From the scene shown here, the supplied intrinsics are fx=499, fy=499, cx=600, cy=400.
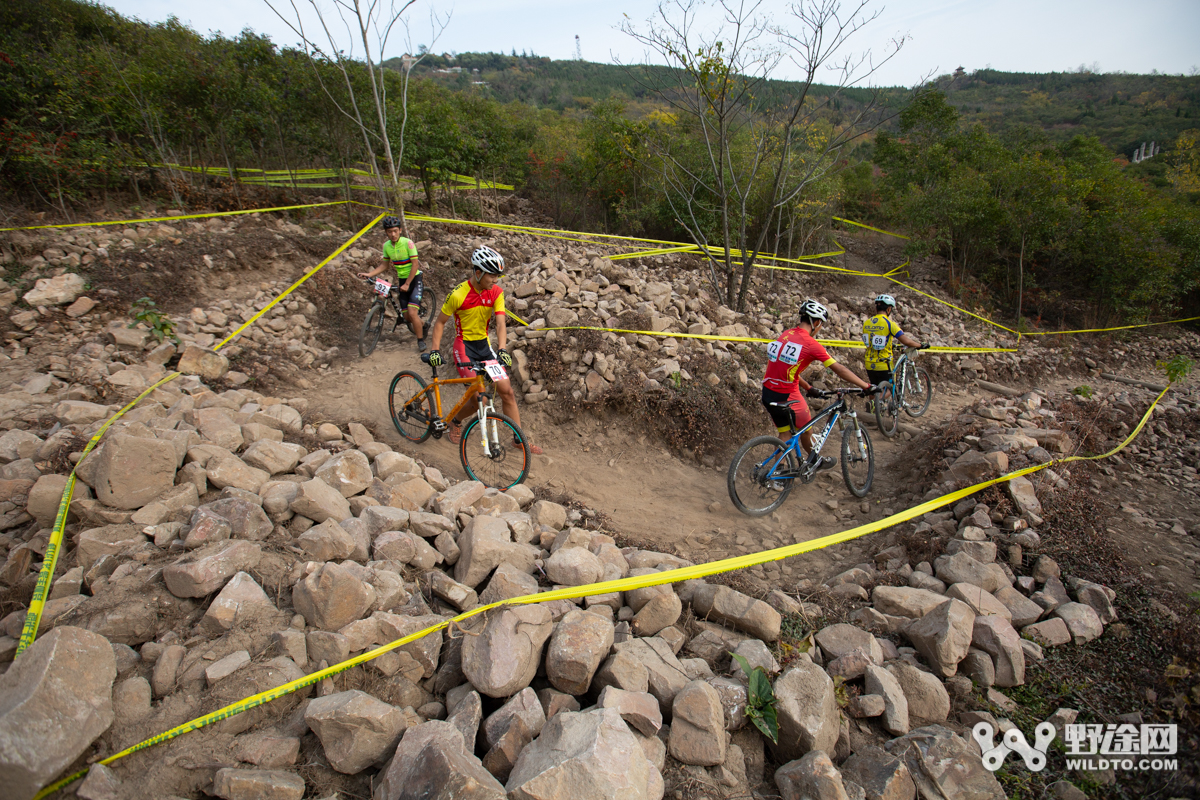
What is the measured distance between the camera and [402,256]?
698cm

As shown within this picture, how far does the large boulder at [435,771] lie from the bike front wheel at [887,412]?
6.45 metres

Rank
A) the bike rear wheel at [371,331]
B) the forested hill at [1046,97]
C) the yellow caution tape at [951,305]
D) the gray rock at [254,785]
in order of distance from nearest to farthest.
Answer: the gray rock at [254,785], the bike rear wheel at [371,331], the yellow caution tape at [951,305], the forested hill at [1046,97]

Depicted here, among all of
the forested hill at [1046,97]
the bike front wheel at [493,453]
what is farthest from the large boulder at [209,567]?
the forested hill at [1046,97]

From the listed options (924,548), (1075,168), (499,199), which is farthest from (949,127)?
(924,548)

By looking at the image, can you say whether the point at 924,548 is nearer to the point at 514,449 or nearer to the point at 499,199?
the point at 514,449

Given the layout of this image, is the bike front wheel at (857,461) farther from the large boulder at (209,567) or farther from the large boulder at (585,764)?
the large boulder at (209,567)

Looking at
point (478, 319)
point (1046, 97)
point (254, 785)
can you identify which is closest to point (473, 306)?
point (478, 319)

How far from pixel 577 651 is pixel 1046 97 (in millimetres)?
71503

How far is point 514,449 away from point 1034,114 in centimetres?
6196

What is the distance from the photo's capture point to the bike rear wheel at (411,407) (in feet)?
16.8

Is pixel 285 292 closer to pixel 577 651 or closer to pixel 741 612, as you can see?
pixel 577 651

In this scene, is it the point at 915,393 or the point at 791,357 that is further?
the point at 915,393

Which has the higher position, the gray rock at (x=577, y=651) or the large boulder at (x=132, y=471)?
the large boulder at (x=132, y=471)

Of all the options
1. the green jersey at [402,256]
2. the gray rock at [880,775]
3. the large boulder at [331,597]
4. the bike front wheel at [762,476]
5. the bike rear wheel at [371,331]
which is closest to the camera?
the gray rock at [880,775]
